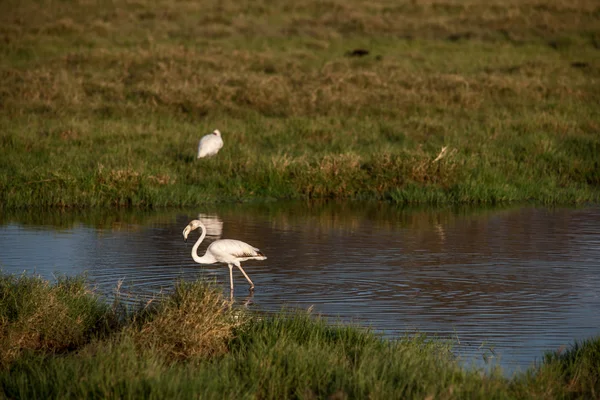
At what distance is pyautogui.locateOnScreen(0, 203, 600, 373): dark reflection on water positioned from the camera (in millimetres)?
9578

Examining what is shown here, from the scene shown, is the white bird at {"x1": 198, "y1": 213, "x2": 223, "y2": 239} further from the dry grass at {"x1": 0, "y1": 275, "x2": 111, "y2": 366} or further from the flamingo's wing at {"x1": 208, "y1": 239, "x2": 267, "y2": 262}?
the dry grass at {"x1": 0, "y1": 275, "x2": 111, "y2": 366}

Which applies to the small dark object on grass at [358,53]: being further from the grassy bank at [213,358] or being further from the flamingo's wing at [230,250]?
the grassy bank at [213,358]

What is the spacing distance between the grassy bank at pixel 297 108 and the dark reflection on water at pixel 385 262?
869 millimetres

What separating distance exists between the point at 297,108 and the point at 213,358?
1648 centimetres

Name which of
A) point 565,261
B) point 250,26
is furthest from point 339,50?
point 565,261

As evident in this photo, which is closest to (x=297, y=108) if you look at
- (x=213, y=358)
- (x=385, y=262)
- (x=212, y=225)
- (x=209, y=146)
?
(x=209, y=146)

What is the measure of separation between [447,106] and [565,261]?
1198cm

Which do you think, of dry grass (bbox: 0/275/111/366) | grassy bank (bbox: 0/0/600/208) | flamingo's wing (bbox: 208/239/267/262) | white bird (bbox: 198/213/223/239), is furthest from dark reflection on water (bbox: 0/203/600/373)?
dry grass (bbox: 0/275/111/366)

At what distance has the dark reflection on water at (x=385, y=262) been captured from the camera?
958 cm

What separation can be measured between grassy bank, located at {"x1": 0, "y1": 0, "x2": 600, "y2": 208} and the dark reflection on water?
2.85 ft

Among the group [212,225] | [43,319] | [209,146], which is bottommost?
[212,225]

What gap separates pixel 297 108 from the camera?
23.8 meters

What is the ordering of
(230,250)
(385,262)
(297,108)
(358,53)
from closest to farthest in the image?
1. (230,250)
2. (385,262)
3. (297,108)
4. (358,53)

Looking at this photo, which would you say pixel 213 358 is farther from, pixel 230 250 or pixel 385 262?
pixel 385 262
